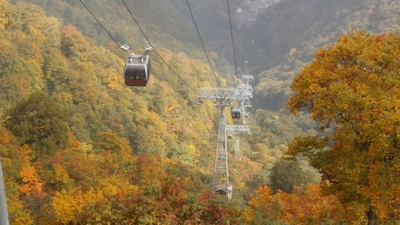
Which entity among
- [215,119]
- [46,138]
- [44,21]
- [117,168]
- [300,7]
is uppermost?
[300,7]

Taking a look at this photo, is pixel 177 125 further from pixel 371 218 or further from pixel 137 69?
pixel 371 218

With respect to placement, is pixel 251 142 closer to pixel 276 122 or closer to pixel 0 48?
pixel 276 122

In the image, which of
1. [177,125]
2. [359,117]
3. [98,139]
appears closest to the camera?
[359,117]

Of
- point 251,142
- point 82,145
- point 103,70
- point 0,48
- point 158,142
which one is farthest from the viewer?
point 251,142

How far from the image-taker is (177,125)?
1970 inches

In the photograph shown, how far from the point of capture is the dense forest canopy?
8.81m

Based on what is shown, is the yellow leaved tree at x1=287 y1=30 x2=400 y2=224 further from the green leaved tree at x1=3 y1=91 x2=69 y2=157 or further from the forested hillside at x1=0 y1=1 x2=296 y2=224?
the green leaved tree at x1=3 y1=91 x2=69 y2=157

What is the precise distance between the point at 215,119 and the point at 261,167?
1616 centimetres

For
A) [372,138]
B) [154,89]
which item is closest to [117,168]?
[372,138]

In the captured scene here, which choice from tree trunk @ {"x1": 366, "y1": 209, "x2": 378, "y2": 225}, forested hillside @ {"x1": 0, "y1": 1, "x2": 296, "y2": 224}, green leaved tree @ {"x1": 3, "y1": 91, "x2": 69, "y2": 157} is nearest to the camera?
forested hillside @ {"x1": 0, "y1": 1, "x2": 296, "y2": 224}

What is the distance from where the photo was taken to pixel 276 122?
65750 millimetres

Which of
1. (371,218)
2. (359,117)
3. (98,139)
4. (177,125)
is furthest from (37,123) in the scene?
(177,125)

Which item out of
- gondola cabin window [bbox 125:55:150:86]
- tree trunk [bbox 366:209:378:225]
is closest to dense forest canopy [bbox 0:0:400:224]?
tree trunk [bbox 366:209:378:225]

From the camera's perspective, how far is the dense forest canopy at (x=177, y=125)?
8.81 metres
